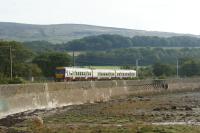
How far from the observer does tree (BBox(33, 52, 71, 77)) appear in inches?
4051

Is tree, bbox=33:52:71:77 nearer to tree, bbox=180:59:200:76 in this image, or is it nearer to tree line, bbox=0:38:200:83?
tree line, bbox=0:38:200:83

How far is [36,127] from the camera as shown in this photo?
A: 78.9ft

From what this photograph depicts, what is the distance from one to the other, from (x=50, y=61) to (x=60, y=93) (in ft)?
191

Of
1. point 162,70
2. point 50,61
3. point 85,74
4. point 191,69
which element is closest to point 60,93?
point 85,74

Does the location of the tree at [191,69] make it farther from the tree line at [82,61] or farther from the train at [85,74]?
the train at [85,74]

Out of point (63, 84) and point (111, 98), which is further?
point (111, 98)

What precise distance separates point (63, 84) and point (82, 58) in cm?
11161

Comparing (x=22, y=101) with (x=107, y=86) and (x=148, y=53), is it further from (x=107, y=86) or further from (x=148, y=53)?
(x=148, y=53)

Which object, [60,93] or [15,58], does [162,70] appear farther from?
[60,93]

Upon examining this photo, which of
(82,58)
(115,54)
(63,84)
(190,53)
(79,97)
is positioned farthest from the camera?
(190,53)

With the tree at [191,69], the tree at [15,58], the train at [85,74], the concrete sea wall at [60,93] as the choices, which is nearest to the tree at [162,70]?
the tree at [191,69]

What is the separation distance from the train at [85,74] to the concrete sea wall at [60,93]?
6757 millimetres

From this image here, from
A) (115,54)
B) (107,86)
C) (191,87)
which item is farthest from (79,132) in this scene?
(115,54)

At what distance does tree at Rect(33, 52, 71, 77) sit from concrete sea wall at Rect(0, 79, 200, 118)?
28.8m
